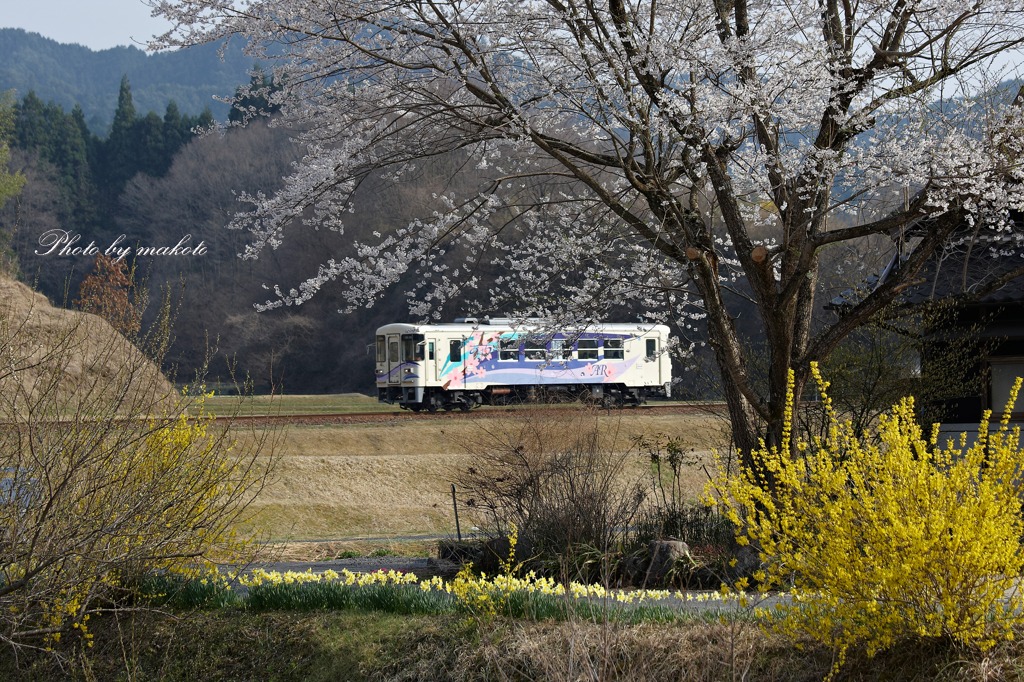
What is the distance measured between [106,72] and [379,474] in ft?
567

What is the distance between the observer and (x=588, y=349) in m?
27.4

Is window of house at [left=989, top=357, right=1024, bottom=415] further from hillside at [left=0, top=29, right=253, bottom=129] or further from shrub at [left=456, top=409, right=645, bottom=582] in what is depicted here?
hillside at [left=0, top=29, right=253, bottom=129]

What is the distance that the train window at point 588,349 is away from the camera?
27.1 metres

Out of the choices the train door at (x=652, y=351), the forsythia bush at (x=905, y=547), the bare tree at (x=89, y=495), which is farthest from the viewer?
the train door at (x=652, y=351)

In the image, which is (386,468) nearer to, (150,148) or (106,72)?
(150,148)

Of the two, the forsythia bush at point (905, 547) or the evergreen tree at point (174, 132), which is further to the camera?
the evergreen tree at point (174, 132)

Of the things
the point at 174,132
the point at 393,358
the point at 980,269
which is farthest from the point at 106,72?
the point at 980,269

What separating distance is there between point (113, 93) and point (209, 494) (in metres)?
165

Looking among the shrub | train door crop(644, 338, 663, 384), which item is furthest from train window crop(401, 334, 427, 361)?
the shrub

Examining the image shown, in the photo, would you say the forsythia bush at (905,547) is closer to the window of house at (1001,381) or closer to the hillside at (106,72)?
the window of house at (1001,381)

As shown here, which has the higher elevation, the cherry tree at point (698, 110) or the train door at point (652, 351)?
the cherry tree at point (698, 110)

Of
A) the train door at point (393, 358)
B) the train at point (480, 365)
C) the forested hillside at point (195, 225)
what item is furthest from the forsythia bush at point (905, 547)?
the forested hillside at point (195, 225)

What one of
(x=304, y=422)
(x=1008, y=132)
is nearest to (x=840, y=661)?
(x=1008, y=132)

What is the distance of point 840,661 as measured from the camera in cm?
475
